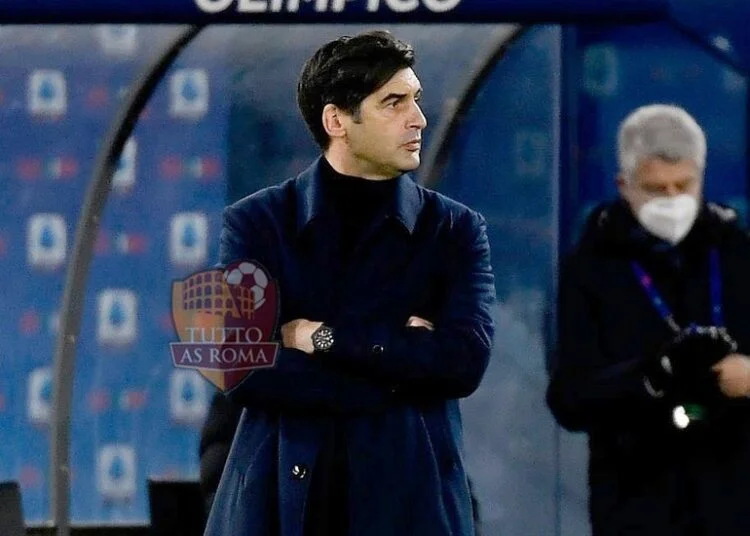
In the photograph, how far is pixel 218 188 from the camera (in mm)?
4391

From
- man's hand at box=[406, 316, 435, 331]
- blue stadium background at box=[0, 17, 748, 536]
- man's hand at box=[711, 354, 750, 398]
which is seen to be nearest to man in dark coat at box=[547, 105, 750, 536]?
man's hand at box=[711, 354, 750, 398]

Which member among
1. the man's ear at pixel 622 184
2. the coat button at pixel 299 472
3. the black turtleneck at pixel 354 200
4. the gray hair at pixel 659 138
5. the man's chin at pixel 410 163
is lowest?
the coat button at pixel 299 472

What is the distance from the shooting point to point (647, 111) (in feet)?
14.1

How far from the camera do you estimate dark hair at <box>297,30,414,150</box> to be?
3.54m

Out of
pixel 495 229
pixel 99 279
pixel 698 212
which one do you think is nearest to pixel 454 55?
pixel 495 229

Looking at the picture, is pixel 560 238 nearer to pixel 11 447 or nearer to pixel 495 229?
pixel 495 229

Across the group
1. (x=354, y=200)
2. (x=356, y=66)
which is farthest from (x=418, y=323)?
(x=356, y=66)

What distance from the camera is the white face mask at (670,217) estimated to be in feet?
13.3

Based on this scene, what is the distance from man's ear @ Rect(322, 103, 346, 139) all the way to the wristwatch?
439mm

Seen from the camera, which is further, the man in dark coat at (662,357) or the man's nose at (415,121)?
the man in dark coat at (662,357)

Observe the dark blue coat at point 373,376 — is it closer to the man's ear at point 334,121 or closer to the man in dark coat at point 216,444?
the man's ear at point 334,121

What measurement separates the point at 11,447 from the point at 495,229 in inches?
57.0

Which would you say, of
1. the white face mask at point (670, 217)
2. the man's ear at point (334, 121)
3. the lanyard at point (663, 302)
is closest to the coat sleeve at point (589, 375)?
the lanyard at point (663, 302)

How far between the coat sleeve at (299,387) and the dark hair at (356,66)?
0.37 meters
